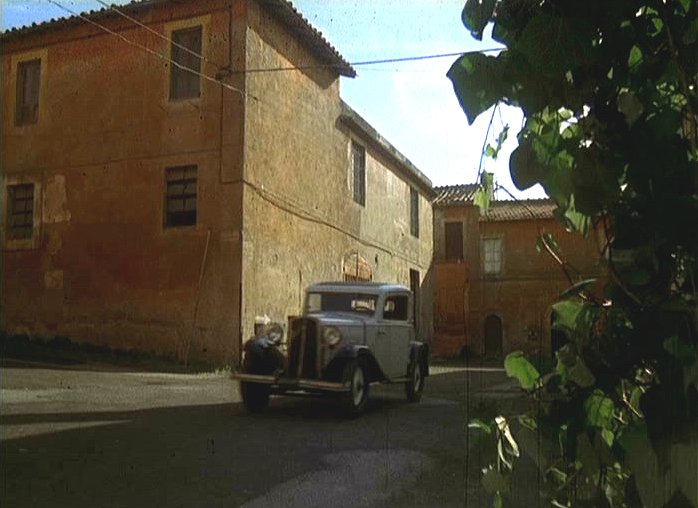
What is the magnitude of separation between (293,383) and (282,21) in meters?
2.55

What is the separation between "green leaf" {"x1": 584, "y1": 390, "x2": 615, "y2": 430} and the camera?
2.54 ft

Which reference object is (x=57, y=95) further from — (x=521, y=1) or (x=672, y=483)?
(x=672, y=483)

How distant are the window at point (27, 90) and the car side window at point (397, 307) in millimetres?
2061

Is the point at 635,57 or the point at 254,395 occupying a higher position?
the point at 635,57

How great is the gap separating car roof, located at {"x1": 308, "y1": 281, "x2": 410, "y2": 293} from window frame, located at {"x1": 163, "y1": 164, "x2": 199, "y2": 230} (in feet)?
2.43

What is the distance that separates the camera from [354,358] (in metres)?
4.80

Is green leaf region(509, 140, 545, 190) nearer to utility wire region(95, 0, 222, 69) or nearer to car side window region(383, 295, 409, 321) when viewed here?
car side window region(383, 295, 409, 321)

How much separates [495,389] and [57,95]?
9.48 ft

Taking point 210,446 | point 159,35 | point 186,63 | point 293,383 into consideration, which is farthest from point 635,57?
point 293,383

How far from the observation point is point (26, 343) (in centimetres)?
330

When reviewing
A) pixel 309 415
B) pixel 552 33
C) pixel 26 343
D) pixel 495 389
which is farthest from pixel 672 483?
pixel 309 415

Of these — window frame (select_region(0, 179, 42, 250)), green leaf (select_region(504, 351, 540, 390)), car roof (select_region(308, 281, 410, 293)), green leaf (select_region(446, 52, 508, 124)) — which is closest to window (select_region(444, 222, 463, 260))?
car roof (select_region(308, 281, 410, 293))

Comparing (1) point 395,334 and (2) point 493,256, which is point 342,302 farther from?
(2) point 493,256

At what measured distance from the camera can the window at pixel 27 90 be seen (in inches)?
127
